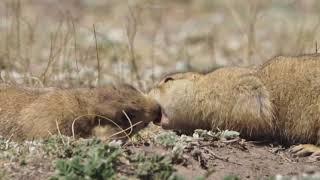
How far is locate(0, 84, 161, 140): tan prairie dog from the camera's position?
6371mm

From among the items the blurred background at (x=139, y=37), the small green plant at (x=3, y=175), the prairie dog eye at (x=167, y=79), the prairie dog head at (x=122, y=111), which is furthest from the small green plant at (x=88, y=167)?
the blurred background at (x=139, y=37)

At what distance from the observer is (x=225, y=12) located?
16656 millimetres

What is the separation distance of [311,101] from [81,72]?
345cm

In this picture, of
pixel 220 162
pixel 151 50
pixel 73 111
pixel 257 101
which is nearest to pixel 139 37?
pixel 151 50

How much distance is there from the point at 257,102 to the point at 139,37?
25.2 ft

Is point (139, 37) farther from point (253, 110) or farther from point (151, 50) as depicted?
point (253, 110)

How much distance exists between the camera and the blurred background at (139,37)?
346 inches

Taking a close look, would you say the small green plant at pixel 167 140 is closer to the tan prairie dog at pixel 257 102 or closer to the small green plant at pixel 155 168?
the small green plant at pixel 155 168

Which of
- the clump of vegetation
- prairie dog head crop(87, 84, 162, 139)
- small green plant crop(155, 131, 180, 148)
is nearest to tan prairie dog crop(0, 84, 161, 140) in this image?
prairie dog head crop(87, 84, 162, 139)

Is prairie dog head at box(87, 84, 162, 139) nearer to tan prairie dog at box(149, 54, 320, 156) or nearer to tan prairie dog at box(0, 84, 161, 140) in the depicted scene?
tan prairie dog at box(0, 84, 161, 140)

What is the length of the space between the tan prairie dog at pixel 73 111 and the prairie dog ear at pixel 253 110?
71 centimetres

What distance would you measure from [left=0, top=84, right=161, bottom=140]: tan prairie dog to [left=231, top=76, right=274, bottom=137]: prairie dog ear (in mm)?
713

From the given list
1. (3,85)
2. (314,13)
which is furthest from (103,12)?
(3,85)

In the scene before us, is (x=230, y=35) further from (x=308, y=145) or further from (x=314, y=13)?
(x=308, y=145)
